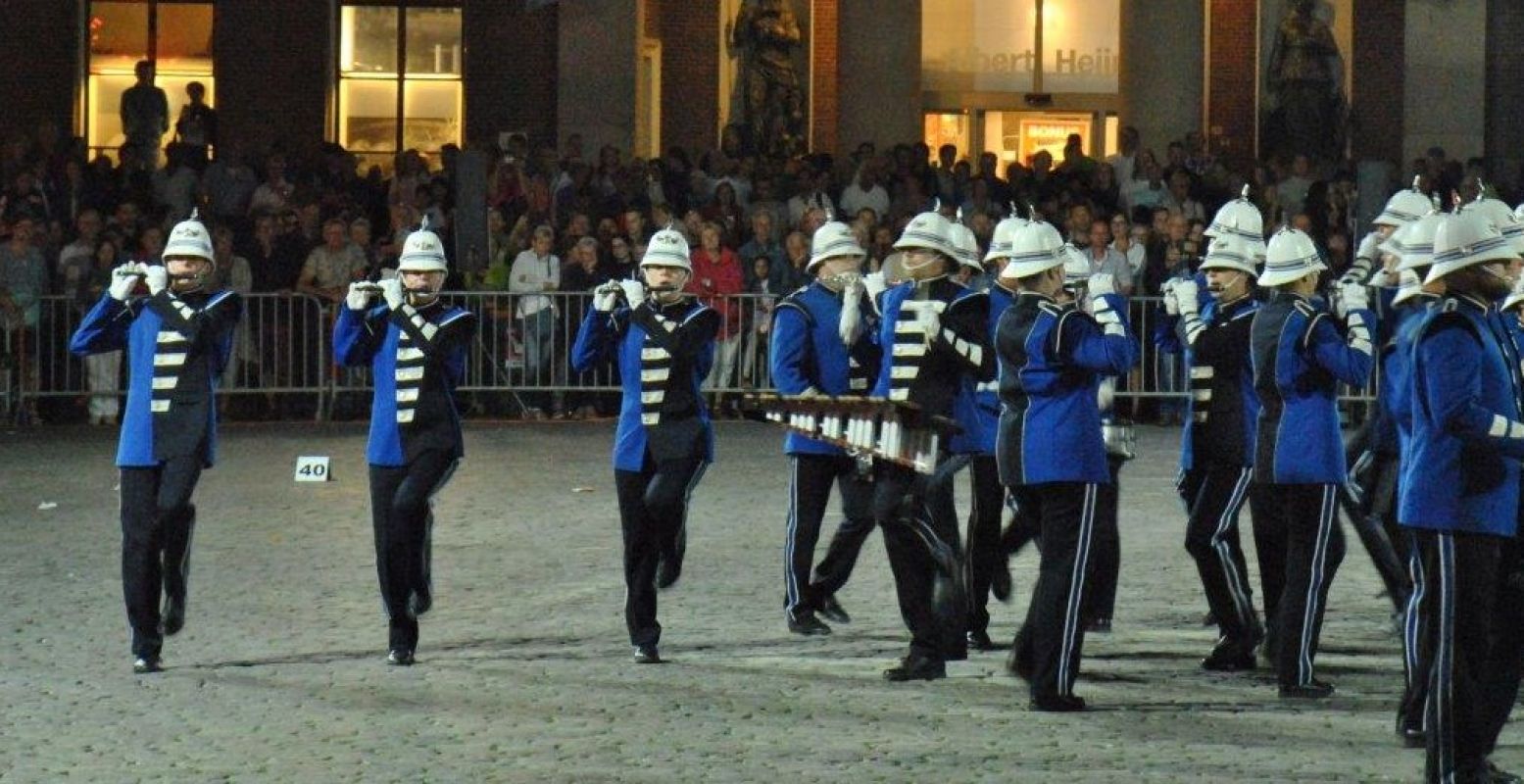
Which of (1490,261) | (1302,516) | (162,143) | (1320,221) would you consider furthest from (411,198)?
(1490,261)

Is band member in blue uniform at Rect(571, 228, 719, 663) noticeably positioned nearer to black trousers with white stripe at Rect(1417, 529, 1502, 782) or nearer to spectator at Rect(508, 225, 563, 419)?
black trousers with white stripe at Rect(1417, 529, 1502, 782)

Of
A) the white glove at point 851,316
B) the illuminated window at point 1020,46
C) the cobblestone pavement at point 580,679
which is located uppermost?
the illuminated window at point 1020,46

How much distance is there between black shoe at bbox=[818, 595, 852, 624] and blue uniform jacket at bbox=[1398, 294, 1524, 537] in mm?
4425

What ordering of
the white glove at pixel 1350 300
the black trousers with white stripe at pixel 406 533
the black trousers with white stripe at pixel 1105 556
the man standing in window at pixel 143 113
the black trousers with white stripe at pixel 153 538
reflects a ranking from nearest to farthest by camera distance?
the black trousers with white stripe at pixel 1105 556 → the white glove at pixel 1350 300 → the black trousers with white stripe at pixel 153 538 → the black trousers with white stripe at pixel 406 533 → the man standing in window at pixel 143 113

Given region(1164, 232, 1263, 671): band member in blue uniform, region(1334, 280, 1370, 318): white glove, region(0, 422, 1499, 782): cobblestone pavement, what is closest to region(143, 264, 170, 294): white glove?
region(0, 422, 1499, 782): cobblestone pavement

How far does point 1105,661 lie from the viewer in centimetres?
1195

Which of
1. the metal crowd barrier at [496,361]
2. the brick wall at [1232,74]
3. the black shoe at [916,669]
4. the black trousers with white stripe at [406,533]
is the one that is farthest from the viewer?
the brick wall at [1232,74]

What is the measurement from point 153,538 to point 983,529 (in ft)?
12.3

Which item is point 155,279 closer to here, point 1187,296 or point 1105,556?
point 1105,556

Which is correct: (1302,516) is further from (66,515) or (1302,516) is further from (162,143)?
(162,143)

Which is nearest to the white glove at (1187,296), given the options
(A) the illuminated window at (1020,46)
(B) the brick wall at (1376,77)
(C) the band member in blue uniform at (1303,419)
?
(C) the band member in blue uniform at (1303,419)

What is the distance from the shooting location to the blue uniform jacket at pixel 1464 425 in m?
8.84

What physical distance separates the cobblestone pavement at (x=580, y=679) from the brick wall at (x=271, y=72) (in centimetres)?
1526

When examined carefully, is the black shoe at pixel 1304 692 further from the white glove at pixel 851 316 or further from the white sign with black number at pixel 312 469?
the white sign with black number at pixel 312 469
